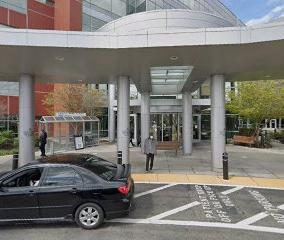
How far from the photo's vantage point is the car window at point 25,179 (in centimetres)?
720

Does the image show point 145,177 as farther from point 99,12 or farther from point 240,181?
point 99,12

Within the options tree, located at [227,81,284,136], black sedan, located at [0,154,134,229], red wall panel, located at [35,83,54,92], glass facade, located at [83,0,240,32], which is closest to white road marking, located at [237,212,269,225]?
black sedan, located at [0,154,134,229]

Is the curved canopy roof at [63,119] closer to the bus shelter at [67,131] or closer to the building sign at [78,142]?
the bus shelter at [67,131]

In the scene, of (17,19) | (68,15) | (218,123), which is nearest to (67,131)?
(17,19)

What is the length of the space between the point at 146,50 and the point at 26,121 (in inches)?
269

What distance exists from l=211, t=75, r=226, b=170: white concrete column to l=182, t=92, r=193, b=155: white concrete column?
609cm

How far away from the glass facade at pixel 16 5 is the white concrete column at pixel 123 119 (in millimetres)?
21480

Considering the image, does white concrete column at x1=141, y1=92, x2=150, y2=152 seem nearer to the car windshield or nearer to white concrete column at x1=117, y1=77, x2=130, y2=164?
white concrete column at x1=117, y1=77, x2=130, y2=164

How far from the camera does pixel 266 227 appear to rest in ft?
24.1

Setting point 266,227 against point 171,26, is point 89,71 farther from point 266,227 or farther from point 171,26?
point 266,227

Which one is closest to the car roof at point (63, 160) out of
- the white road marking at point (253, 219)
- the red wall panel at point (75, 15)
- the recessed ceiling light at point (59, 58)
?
the white road marking at point (253, 219)

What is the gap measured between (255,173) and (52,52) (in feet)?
30.3

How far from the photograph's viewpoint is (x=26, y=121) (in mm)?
14695

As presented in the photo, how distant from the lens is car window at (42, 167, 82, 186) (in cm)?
718
